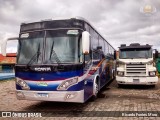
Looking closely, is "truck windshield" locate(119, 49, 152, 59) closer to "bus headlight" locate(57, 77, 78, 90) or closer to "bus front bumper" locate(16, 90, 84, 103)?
"bus front bumper" locate(16, 90, 84, 103)

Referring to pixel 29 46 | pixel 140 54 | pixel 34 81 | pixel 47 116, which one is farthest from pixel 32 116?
pixel 140 54

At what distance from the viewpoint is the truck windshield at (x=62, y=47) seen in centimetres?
748

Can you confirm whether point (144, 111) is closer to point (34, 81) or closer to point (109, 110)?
point (109, 110)

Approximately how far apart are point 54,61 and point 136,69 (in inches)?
294

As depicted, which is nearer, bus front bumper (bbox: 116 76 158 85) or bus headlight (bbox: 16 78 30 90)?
bus headlight (bbox: 16 78 30 90)

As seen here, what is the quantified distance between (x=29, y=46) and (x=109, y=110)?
3599 mm

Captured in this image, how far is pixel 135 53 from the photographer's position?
14.4 metres

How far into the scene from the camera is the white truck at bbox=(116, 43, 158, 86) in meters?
13.6

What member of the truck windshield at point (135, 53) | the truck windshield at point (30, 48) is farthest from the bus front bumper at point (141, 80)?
the truck windshield at point (30, 48)

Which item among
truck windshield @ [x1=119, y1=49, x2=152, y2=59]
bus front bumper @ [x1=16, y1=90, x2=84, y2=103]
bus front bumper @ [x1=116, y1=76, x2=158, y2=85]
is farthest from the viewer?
truck windshield @ [x1=119, y1=49, x2=152, y2=59]

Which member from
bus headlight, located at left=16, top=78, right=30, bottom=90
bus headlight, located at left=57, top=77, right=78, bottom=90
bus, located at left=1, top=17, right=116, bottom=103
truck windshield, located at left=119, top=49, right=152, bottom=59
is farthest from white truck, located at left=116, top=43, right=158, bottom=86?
bus headlight, located at left=16, top=78, right=30, bottom=90

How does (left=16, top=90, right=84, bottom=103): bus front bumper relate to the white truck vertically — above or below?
below

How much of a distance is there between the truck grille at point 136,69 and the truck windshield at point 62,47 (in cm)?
696

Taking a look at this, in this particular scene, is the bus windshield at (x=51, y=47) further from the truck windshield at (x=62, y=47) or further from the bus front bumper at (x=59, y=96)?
the bus front bumper at (x=59, y=96)
